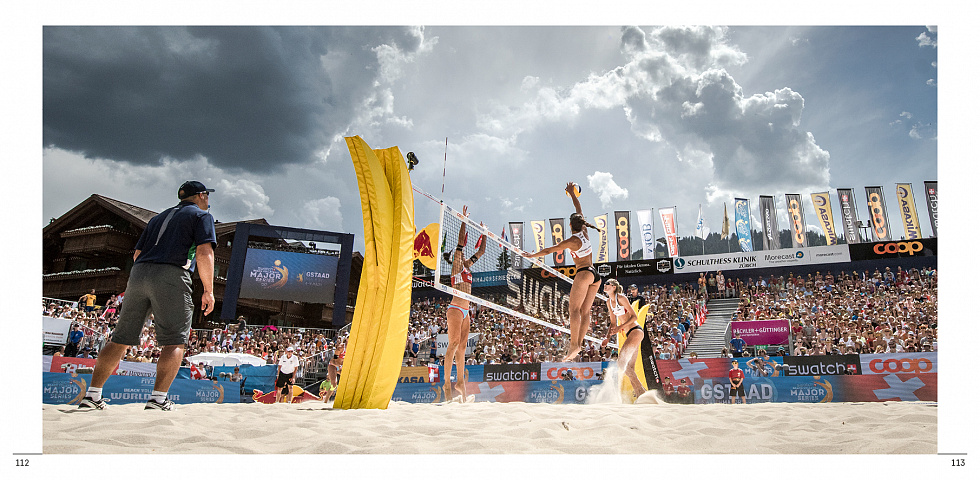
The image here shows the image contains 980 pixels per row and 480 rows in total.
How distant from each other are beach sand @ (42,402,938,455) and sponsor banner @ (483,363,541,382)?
8458 mm

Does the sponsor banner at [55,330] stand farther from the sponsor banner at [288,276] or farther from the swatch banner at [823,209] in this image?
the swatch banner at [823,209]

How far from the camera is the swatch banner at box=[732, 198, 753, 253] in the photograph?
21.0 m

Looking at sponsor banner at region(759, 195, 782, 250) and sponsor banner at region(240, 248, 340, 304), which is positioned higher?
sponsor banner at region(759, 195, 782, 250)

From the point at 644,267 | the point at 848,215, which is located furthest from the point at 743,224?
the point at 644,267

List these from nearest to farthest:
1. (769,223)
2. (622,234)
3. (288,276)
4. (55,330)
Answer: (55,330) < (288,276) < (769,223) < (622,234)

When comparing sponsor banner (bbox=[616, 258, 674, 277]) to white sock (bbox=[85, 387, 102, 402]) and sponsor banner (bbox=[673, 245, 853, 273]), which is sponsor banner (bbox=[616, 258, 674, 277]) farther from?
white sock (bbox=[85, 387, 102, 402])

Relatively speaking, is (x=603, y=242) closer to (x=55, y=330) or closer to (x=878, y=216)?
→ (x=878, y=216)

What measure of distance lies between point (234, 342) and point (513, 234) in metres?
12.3

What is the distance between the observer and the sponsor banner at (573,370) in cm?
1143

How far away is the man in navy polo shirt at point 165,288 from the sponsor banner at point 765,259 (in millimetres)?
19974

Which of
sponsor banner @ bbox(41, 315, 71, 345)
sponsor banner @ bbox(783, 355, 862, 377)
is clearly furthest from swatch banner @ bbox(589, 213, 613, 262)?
sponsor banner @ bbox(41, 315, 71, 345)

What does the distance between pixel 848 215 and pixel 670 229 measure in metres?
6.39

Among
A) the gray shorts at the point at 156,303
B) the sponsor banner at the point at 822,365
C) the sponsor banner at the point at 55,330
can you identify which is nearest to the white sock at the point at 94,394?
the gray shorts at the point at 156,303

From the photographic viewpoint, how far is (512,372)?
1217cm
